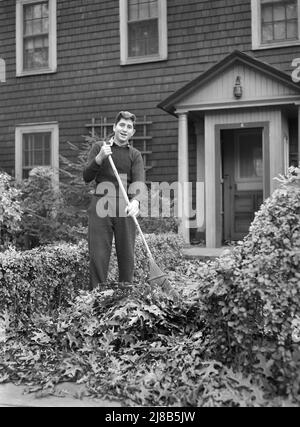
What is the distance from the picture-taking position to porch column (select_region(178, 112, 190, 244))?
988 centimetres

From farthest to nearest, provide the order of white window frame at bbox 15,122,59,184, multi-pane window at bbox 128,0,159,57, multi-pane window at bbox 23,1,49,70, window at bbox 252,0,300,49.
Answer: multi-pane window at bbox 23,1,49,70 → white window frame at bbox 15,122,59,184 → multi-pane window at bbox 128,0,159,57 → window at bbox 252,0,300,49

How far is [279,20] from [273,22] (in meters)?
0.12

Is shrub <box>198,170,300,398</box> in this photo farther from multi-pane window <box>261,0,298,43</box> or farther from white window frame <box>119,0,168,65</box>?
white window frame <box>119,0,168,65</box>

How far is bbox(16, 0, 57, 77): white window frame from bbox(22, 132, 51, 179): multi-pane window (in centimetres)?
146

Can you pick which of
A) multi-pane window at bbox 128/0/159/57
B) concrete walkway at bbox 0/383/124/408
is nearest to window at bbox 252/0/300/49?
multi-pane window at bbox 128/0/159/57

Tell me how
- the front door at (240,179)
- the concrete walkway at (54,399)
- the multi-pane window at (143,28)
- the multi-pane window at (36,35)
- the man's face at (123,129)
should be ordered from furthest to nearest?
the multi-pane window at (36,35) → the multi-pane window at (143,28) → the front door at (240,179) → the man's face at (123,129) → the concrete walkway at (54,399)

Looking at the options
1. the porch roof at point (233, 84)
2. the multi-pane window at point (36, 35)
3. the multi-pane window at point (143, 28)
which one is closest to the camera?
the porch roof at point (233, 84)

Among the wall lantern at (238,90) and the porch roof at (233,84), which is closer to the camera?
the porch roof at (233,84)

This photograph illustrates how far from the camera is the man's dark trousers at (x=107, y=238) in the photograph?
4.79 meters

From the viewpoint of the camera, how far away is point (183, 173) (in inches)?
400

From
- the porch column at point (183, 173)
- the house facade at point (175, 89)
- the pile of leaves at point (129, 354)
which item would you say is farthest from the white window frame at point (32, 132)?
the pile of leaves at point (129, 354)

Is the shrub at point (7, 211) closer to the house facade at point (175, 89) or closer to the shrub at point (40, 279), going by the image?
the shrub at point (40, 279)

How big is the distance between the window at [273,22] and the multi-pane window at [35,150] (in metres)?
5.25

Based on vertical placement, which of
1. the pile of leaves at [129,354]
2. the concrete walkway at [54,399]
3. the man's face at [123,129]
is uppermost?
the man's face at [123,129]
